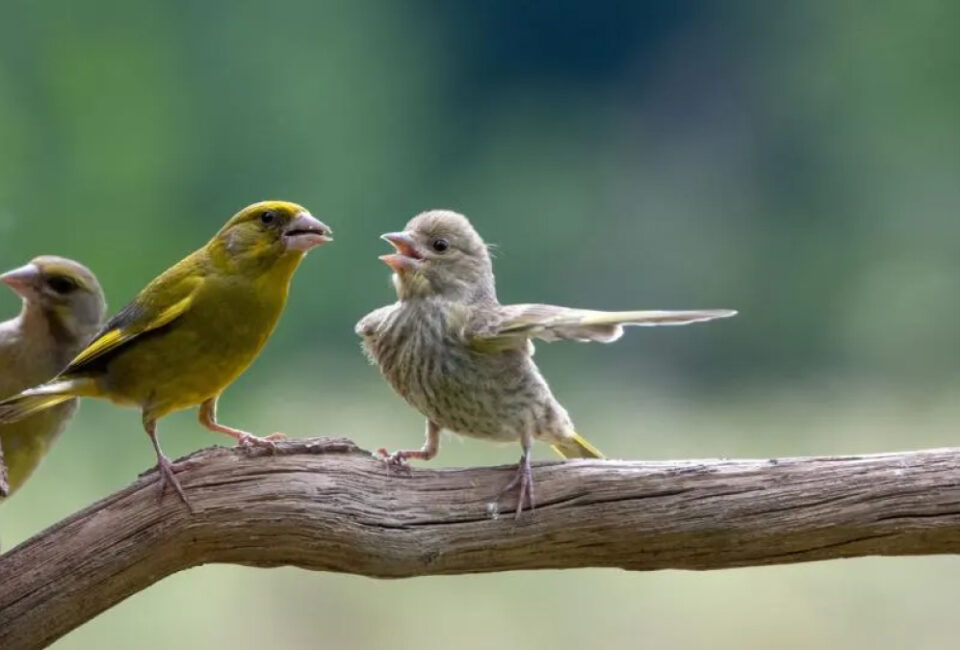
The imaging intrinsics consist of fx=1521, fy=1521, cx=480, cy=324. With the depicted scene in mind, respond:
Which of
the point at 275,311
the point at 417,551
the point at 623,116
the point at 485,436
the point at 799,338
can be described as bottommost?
the point at 417,551

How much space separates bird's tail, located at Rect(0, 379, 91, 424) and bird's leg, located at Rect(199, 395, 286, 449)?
299 millimetres

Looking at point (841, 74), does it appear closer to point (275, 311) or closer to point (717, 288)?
point (717, 288)

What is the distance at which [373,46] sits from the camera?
6.21 meters

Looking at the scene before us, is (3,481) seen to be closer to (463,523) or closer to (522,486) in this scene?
(463,523)

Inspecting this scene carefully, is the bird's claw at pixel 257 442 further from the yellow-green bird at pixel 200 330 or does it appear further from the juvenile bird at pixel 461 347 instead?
the juvenile bird at pixel 461 347

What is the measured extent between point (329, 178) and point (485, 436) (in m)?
2.81

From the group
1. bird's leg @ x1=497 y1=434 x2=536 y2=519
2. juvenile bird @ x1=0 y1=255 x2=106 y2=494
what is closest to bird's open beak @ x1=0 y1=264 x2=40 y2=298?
juvenile bird @ x1=0 y1=255 x2=106 y2=494

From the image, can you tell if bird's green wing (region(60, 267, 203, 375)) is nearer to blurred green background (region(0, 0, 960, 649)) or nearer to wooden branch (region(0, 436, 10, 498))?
wooden branch (region(0, 436, 10, 498))

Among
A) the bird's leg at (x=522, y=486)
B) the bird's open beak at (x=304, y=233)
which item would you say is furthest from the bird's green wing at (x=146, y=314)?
the bird's leg at (x=522, y=486)

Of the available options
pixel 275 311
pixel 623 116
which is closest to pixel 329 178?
pixel 623 116

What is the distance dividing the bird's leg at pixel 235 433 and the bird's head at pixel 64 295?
16.0 inches

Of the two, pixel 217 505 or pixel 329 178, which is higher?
pixel 329 178

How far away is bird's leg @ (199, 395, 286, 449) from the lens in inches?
121

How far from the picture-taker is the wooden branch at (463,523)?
2955 millimetres
